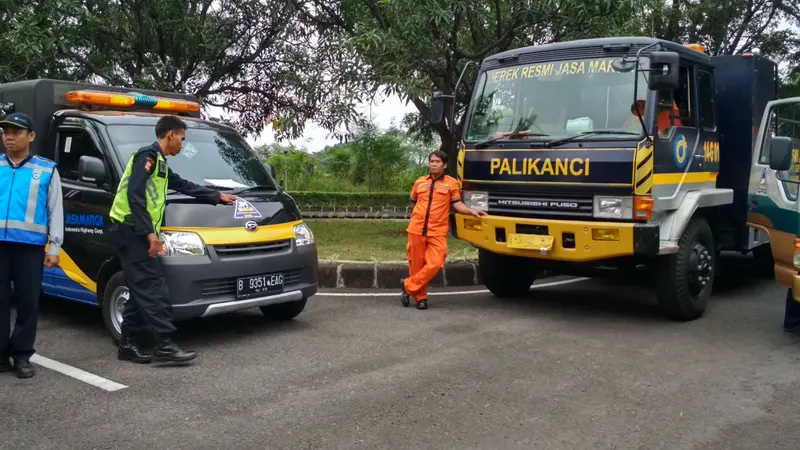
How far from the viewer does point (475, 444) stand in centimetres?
378

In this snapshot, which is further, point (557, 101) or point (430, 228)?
point (430, 228)

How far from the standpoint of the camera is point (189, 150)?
20.9ft

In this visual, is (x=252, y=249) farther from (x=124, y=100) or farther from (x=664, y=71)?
(x=664, y=71)

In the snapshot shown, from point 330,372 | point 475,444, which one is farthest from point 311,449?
point 330,372

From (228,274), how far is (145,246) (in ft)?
2.26

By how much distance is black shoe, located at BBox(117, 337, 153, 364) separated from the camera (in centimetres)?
524

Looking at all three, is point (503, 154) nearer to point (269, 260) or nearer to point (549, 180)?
point (549, 180)

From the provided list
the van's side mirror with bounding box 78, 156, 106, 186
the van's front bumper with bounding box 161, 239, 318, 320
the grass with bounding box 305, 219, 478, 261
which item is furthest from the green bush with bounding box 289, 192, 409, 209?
the van's side mirror with bounding box 78, 156, 106, 186

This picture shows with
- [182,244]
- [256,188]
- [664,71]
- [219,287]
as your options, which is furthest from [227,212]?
[664,71]

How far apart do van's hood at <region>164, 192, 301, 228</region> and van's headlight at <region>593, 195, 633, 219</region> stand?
260 cm

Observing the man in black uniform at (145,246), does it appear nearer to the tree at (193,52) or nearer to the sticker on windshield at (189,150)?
the sticker on windshield at (189,150)

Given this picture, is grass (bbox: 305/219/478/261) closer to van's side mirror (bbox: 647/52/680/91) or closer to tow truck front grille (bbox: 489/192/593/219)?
tow truck front grille (bbox: 489/192/593/219)

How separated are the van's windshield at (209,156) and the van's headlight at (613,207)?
9.45ft

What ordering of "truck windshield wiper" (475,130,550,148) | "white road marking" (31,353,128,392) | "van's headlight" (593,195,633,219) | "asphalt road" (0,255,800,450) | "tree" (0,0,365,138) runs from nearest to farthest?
"asphalt road" (0,255,800,450) → "white road marking" (31,353,128,392) → "van's headlight" (593,195,633,219) → "truck windshield wiper" (475,130,550,148) → "tree" (0,0,365,138)
